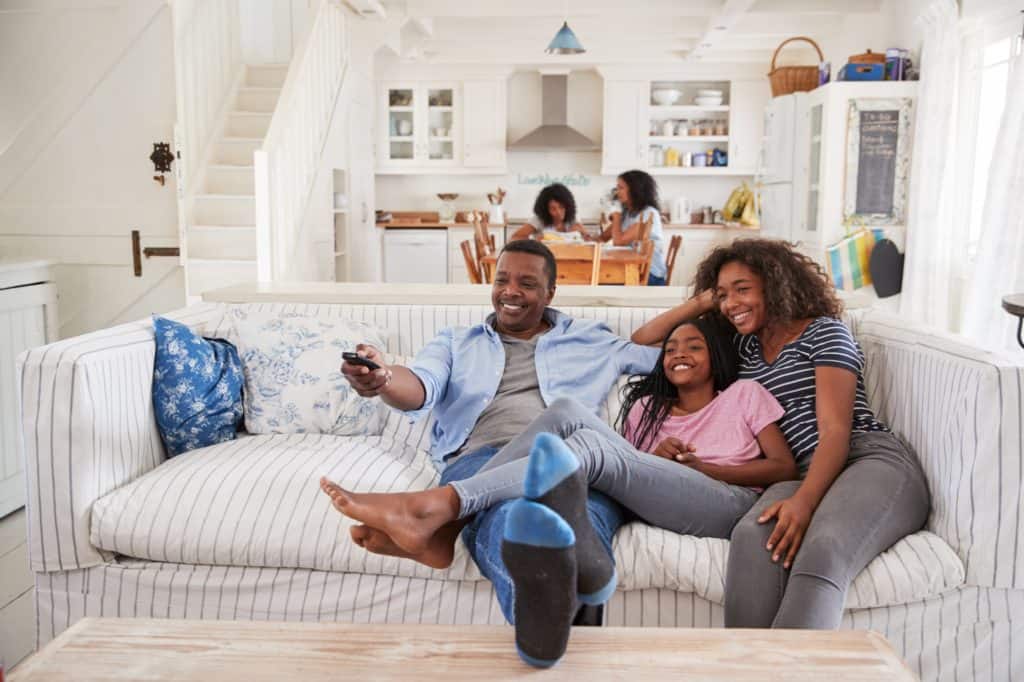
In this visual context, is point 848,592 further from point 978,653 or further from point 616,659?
point 616,659

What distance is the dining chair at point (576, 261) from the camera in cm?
471

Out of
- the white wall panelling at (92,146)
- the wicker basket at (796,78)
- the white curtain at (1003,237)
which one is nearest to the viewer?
the white curtain at (1003,237)

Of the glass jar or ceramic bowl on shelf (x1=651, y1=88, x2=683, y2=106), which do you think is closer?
ceramic bowl on shelf (x1=651, y1=88, x2=683, y2=106)

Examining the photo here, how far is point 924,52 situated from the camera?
5062mm

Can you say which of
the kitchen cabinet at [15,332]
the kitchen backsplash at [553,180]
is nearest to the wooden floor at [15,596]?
the kitchen cabinet at [15,332]

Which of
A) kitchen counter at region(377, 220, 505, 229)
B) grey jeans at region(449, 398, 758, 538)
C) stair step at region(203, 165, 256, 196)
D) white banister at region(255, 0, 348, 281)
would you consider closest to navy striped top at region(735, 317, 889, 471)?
grey jeans at region(449, 398, 758, 538)

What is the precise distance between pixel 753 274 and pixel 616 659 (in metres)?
1.21

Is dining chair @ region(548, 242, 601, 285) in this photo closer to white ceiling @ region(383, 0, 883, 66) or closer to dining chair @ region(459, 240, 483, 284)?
dining chair @ region(459, 240, 483, 284)

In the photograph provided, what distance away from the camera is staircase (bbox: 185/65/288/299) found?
16.5 ft

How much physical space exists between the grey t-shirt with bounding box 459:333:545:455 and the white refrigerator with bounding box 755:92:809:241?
13.6 feet

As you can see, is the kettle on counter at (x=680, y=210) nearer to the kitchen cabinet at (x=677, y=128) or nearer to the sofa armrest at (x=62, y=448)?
the kitchen cabinet at (x=677, y=128)

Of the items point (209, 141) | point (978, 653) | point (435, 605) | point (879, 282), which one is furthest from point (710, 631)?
point (209, 141)

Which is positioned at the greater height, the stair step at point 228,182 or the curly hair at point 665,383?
the stair step at point 228,182

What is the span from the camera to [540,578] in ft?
4.13
